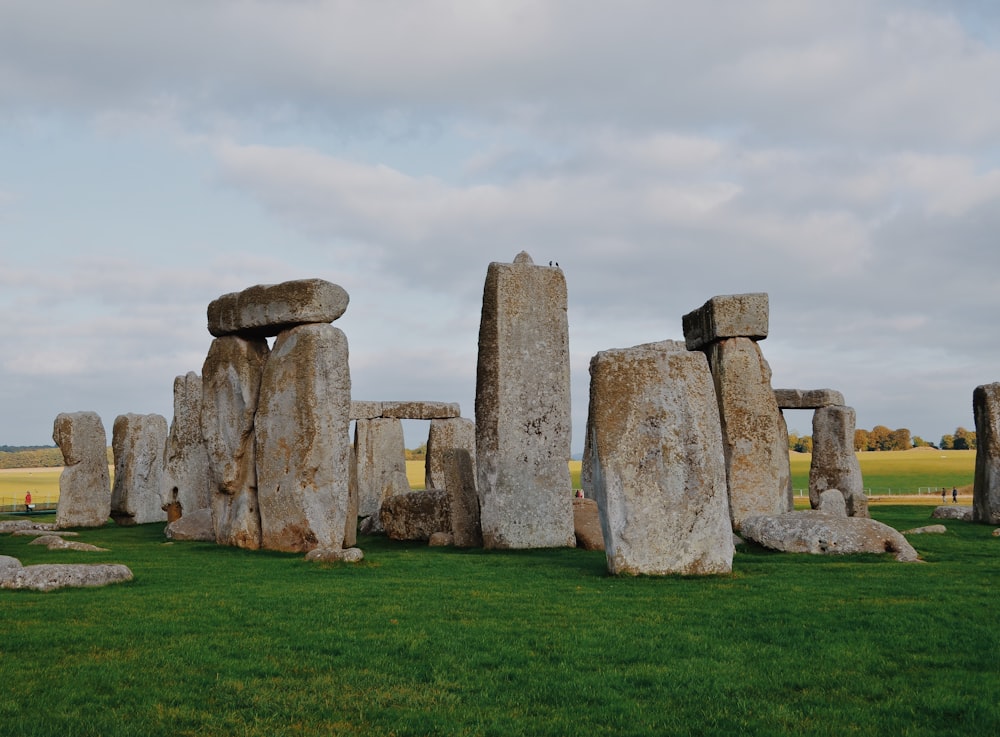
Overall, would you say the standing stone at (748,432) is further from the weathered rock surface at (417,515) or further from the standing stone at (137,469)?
the standing stone at (137,469)

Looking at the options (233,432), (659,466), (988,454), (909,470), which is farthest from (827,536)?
(909,470)

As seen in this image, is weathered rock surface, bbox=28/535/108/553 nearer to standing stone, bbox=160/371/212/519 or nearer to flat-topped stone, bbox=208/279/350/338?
flat-topped stone, bbox=208/279/350/338

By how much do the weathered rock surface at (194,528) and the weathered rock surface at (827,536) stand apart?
31.8 ft

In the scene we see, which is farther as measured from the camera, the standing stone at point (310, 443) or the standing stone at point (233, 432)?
Answer: the standing stone at point (233, 432)

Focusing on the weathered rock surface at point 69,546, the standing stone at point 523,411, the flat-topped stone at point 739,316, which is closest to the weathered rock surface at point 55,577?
the weathered rock surface at point 69,546

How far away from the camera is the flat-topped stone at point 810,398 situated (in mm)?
23781

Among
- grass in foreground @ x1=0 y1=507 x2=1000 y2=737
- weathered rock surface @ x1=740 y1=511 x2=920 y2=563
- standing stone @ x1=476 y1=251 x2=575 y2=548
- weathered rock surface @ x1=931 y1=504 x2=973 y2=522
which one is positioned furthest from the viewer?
weathered rock surface @ x1=931 y1=504 x2=973 y2=522

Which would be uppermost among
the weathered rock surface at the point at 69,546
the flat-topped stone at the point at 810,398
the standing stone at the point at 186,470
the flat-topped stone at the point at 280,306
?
the flat-topped stone at the point at 280,306

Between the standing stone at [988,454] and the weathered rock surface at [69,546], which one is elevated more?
Result: the standing stone at [988,454]

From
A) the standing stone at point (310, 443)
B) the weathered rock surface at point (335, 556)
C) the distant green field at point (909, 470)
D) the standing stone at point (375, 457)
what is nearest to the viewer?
the weathered rock surface at point (335, 556)

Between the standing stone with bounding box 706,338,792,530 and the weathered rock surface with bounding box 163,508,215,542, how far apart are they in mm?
9086

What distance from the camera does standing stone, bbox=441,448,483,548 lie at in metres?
15.1

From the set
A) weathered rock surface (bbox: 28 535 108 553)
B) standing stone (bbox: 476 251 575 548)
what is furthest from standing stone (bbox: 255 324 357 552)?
weathered rock surface (bbox: 28 535 108 553)

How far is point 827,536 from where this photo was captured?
1184cm
